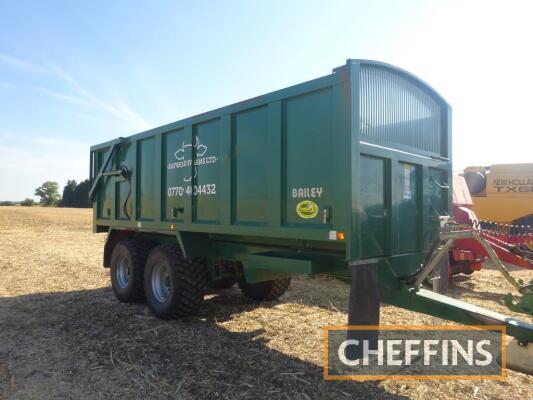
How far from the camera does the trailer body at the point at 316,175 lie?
12.0 feet

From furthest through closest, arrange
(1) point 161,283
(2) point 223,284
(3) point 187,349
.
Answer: (2) point 223,284
(1) point 161,283
(3) point 187,349

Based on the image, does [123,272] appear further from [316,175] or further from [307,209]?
[316,175]

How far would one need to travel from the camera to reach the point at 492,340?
486cm

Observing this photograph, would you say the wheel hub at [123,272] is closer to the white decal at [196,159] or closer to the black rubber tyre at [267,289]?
the black rubber tyre at [267,289]

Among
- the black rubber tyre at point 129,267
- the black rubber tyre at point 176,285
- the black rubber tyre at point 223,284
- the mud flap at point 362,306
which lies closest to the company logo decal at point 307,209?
the mud flap at point 362,306

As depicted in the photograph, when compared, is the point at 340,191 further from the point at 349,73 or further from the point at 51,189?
the point at 51,189

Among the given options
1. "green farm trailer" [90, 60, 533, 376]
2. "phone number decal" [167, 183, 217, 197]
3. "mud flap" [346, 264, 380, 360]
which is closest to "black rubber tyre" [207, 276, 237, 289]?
"green farm trailer" [90, 60, 533, 376]

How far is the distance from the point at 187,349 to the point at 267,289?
2123 mm

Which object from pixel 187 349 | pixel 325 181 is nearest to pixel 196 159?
pixel 325 181

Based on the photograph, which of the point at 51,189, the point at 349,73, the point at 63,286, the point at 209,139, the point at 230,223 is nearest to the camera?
the point at 349,73

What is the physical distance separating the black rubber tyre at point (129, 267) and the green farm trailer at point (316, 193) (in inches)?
18.8

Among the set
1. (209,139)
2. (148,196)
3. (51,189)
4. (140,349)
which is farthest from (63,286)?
(51,189)

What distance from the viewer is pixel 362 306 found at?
3576 mm

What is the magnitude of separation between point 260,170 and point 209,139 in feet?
3.43
